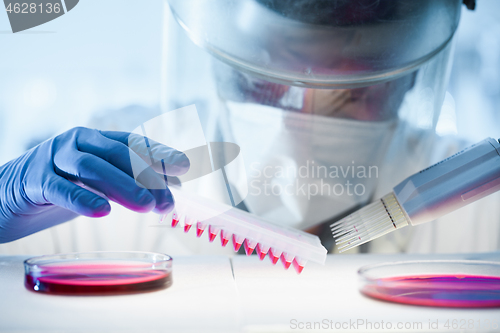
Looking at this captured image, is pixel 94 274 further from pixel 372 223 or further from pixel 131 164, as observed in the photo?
pixel 372 223

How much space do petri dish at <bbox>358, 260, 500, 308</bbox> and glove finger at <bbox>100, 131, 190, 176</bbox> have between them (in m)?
0.33

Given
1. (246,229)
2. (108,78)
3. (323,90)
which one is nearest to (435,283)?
(246,229)

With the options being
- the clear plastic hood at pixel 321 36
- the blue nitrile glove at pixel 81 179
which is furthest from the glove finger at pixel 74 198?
the clear plastic hood at pixel 321 36

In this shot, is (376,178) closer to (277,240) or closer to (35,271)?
(277,240)

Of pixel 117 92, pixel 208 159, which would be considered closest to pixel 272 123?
pixel 208 159

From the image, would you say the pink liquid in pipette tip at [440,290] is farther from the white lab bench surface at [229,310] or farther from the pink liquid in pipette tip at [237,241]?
the pink liquid in pipette tip at [237,241]

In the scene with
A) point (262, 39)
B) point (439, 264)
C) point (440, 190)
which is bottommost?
point (439, 264)

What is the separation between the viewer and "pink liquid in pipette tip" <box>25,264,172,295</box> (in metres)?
0.39

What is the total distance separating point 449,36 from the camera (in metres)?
0.69

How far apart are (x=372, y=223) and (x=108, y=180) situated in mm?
385

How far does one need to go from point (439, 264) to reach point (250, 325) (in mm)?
324

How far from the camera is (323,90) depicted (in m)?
0.66

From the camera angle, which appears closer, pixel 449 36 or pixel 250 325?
pixel 250 325

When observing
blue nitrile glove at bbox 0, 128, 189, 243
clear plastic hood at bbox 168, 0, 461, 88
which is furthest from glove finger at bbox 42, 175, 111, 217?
clear plastic hood at bbox 168, 0, 461, 88
